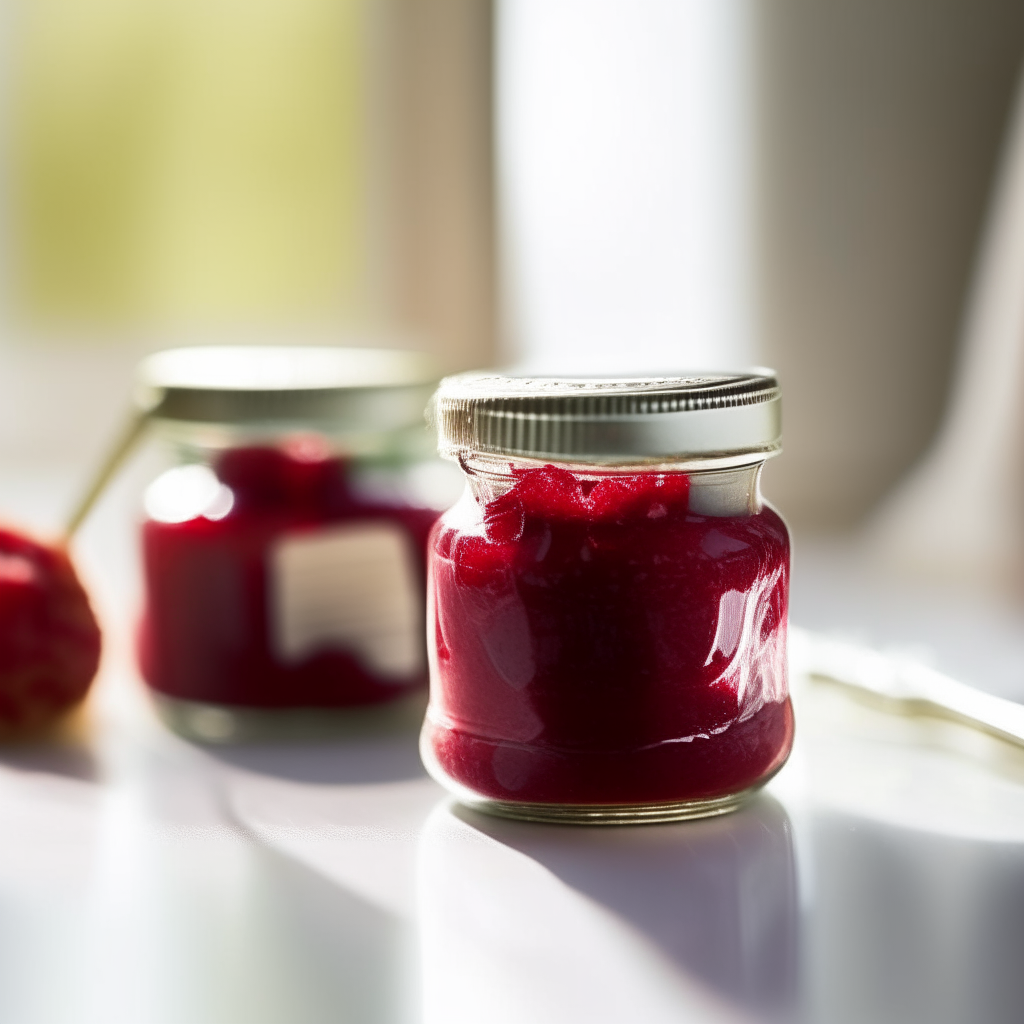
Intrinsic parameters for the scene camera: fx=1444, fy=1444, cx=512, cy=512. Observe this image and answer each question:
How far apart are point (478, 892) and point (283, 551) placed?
0.29 m

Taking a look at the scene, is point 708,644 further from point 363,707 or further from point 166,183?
point 166,183

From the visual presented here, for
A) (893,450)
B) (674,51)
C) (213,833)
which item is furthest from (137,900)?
(674,51)

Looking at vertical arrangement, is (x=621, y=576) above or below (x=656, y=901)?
above

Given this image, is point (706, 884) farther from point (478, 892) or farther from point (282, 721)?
point (282, 721)

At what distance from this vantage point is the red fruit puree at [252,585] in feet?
2.86

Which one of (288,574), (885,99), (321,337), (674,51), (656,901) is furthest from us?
(321,337)

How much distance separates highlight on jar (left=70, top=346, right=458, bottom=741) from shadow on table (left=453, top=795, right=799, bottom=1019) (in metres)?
0.17

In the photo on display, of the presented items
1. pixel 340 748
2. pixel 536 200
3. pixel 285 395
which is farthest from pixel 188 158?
pixel 340 748

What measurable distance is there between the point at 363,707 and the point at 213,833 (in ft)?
0.59

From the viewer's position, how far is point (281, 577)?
870 mm

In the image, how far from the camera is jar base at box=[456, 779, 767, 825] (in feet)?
2.31

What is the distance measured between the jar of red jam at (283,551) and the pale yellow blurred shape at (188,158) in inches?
42.3

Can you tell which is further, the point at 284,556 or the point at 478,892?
the point at 284,556

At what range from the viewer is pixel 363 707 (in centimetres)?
90
